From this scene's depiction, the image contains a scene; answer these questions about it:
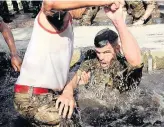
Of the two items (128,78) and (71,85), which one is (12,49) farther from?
A: (128,78)

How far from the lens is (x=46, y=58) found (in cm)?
292

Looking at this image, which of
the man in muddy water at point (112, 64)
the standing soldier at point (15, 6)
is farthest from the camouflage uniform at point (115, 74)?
the standing soldier at point (15, 6)

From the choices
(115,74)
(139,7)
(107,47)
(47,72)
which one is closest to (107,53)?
(107,47)

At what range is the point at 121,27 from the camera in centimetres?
321

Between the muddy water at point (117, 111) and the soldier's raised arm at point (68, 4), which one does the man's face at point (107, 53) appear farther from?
the soldier's raised arm at point (68, 4)

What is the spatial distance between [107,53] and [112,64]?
17 centimetres

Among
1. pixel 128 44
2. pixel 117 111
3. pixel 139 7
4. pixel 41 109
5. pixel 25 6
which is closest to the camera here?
pixel 41 109

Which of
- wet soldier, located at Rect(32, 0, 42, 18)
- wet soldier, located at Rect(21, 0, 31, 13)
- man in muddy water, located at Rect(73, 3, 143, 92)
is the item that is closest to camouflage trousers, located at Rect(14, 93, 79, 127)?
man in muddy water, located at Rect(73, 3, 143, 92)

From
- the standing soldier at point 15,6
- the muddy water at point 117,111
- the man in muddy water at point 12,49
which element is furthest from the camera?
the standing soldier at point 15,6

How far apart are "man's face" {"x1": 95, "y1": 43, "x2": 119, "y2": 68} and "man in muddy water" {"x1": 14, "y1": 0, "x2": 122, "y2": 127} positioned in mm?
703

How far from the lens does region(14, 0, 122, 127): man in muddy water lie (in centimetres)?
285

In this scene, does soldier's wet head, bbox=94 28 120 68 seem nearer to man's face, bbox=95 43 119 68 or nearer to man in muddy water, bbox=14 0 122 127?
man's face, bbox=95 43 119 68

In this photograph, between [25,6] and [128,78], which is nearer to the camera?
[128,78]

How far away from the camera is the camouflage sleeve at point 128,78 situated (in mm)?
3547
